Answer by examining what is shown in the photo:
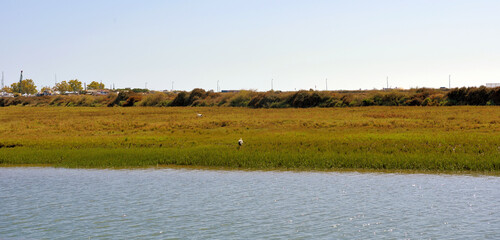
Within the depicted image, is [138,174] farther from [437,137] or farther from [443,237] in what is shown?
[437,137]

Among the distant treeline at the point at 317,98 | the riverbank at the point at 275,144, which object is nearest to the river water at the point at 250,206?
the riverbank at the point at 275,144

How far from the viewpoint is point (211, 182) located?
26938 millimetres

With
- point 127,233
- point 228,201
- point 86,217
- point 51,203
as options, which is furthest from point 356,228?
point 51,203

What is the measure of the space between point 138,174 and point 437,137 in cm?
2095

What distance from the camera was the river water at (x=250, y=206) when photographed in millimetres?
17625

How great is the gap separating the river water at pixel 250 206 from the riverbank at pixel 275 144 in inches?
109

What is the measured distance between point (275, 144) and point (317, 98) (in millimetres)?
46155

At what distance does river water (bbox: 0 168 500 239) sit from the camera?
1762 cm

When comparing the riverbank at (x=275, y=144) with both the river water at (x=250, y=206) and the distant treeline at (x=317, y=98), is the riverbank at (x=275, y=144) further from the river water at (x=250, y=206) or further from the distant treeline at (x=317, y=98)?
the distant treeline at (x=317, y=98)

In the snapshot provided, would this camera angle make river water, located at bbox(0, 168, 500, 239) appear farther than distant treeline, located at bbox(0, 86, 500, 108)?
No

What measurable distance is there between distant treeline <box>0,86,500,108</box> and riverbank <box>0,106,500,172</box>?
55.3ft

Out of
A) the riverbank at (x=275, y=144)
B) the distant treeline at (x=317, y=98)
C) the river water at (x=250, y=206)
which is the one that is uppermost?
the distant treeline at (x=317, y=98)

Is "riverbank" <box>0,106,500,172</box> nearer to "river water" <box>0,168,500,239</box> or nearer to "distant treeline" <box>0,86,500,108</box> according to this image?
"river water" <box>0,168,500,239</box>

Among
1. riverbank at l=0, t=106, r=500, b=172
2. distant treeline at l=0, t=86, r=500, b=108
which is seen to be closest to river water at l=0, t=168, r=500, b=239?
riverbank at l=0, t=106, r=500, b=172
